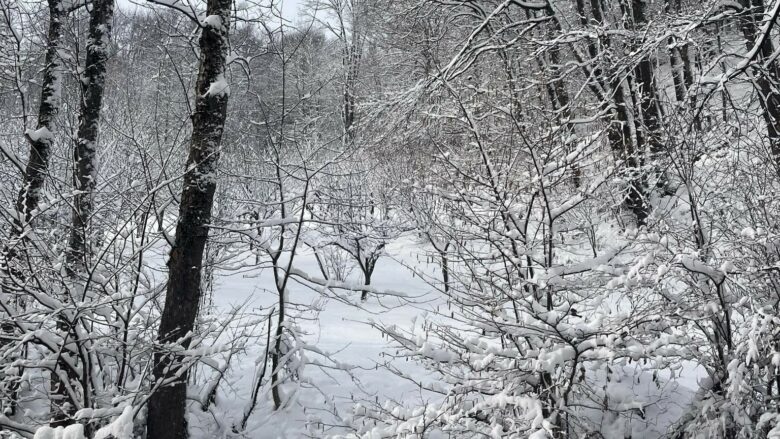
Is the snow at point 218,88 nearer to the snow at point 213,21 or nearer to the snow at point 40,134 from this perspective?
the snow at point 213,21

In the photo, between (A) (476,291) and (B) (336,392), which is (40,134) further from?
(A) (476,291)

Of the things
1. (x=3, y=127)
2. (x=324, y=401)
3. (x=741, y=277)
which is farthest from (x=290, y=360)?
(x=3, y=127)

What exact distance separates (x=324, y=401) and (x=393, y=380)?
827 mm

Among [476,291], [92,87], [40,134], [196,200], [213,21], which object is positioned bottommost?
[476,291]

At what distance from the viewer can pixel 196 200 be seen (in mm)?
4402

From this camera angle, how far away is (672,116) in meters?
3.85

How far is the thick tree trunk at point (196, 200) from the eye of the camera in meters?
4.35

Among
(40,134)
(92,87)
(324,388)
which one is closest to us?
(40,134)

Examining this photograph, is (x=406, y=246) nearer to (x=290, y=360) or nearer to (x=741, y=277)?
(x=290, y=360)

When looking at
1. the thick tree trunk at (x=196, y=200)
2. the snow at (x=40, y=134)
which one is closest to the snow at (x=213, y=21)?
the thick tree trunk at (x=196, y=200)

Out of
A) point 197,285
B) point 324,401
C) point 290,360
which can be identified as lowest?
point 324,401

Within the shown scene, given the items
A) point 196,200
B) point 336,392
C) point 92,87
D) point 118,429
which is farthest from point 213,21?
point 336,392

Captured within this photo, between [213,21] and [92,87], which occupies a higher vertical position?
[213,21]

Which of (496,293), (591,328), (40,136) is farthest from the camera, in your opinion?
(40,136)
